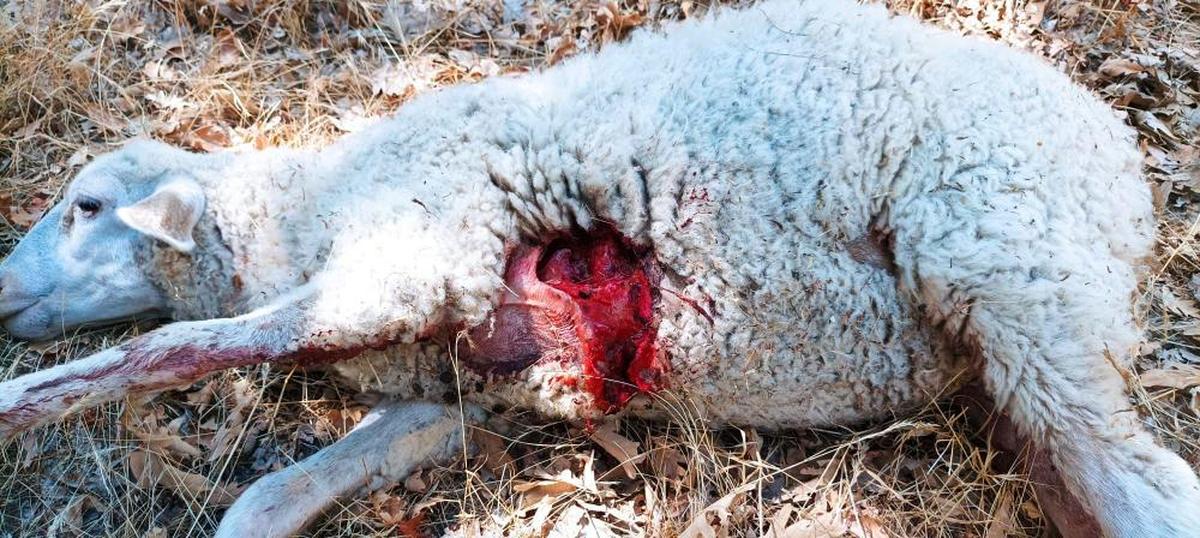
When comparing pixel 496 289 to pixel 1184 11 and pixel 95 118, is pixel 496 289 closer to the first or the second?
pixel 95 118

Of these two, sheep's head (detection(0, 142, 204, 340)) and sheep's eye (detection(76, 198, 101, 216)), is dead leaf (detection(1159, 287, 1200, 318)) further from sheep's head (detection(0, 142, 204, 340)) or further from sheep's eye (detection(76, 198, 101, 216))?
sheep's eye (detection(76, 198, 101, 216))

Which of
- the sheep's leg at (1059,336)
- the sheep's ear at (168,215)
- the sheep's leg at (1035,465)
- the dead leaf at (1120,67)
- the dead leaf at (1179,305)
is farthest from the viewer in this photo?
the dead leaf at (1120,67)

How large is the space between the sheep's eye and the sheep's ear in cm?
22

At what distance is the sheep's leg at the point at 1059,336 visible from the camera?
274cm

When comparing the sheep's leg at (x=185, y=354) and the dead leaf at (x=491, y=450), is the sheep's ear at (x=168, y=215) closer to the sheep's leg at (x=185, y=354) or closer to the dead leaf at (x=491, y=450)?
the sheep's leg at (x=185, y=354)

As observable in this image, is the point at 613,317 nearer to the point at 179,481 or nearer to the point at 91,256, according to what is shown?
the point at 179,481

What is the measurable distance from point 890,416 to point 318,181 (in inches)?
94.5

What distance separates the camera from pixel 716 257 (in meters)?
2.98

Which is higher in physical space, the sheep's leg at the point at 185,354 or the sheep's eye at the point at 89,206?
the sheep's eye at the point at 89,206

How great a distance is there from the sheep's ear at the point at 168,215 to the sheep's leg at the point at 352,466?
97 centimetres

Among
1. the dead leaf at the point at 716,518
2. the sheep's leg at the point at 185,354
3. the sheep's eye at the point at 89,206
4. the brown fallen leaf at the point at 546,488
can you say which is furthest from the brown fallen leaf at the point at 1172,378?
the sheep's eye at the point at 89,206

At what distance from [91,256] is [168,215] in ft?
1.58

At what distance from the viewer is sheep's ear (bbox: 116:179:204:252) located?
10.7ft

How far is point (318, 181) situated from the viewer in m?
3.39
